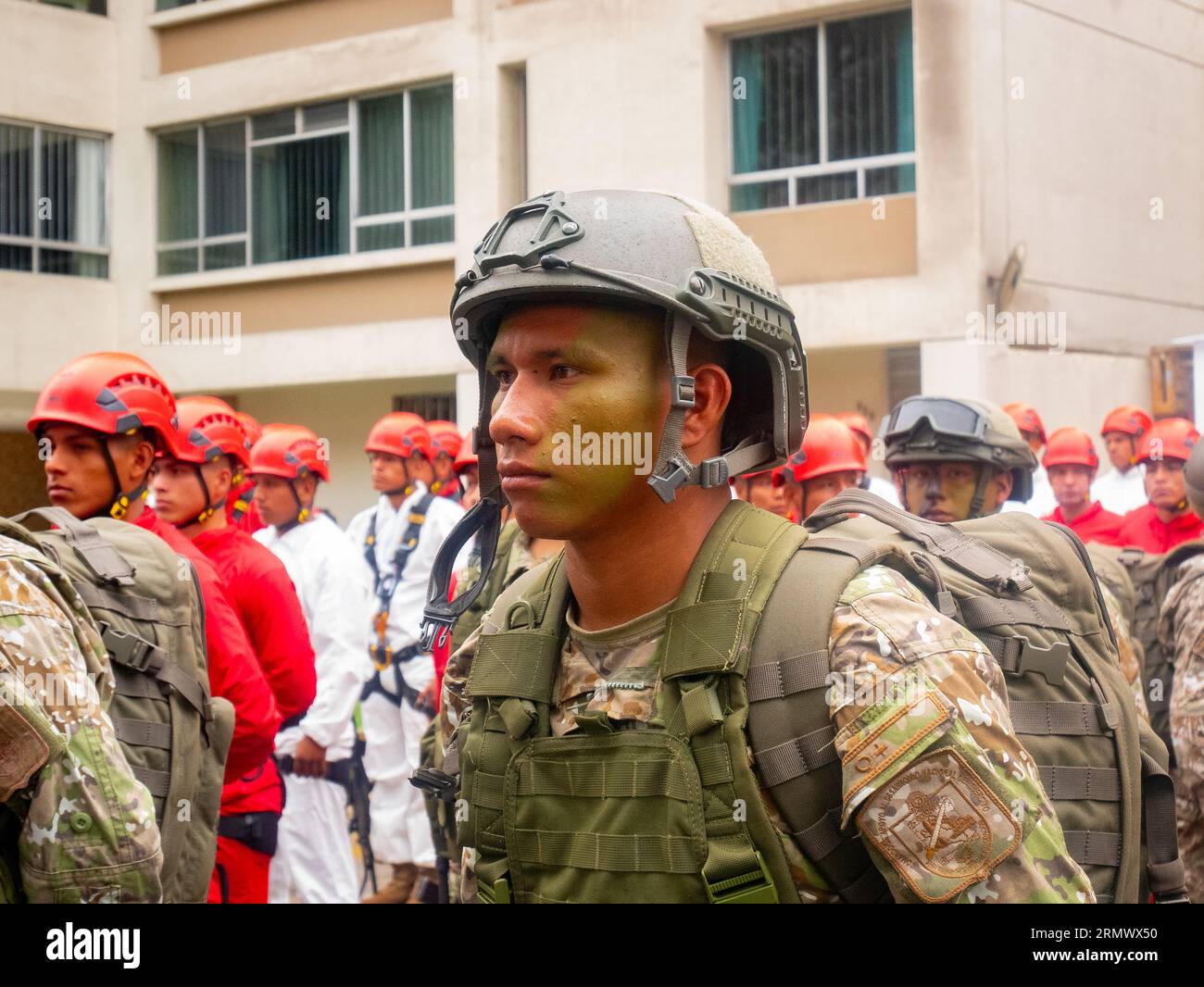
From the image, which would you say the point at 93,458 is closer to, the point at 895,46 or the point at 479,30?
the point at 895,46

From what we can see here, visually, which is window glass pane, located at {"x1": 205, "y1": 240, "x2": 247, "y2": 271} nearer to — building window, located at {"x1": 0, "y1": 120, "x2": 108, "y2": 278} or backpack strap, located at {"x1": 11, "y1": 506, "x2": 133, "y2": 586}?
building window, located at {"x1": 0, "y1": 120, "x2": 108, "y2": 278}

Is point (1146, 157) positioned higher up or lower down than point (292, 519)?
higher up

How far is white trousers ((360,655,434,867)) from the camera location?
870 cm

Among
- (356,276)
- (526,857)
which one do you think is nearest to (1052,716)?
(526,857)

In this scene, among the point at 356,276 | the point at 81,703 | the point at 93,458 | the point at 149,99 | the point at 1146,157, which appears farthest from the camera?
the point at 149,99

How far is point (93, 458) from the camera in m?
4.54

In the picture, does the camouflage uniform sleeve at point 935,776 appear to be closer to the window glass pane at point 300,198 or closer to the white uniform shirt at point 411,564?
the white uniform shirt at point 411,564

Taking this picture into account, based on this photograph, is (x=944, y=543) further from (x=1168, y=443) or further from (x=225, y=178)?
(x=225, y=178)

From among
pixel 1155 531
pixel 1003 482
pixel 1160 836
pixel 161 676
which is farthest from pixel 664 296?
pixel 1155 531

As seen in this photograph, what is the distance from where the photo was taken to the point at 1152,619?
6121 millimetres

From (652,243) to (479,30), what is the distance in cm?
1597

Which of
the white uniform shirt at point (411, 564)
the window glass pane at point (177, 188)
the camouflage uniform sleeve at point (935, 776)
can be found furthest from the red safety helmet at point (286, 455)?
the window glass pane at point (177, 188)

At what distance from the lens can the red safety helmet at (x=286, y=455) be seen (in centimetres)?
851
